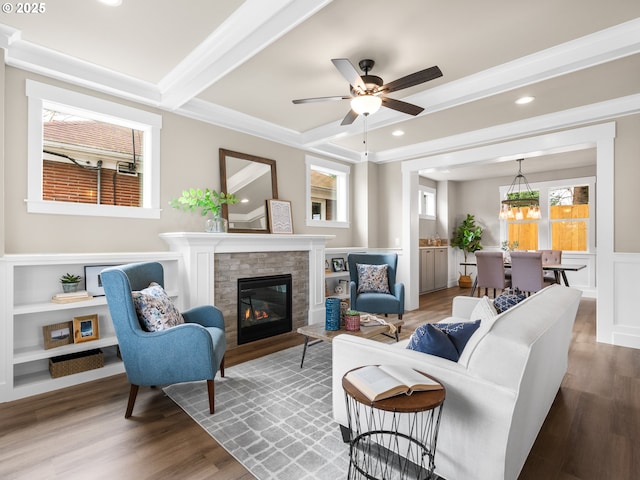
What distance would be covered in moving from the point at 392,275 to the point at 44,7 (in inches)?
168

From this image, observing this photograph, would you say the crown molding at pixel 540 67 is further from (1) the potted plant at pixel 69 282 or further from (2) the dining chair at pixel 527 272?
(1) the potted plant at pixel 69 282

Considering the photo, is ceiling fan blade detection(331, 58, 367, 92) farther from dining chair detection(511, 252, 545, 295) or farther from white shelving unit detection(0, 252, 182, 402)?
dining chair detection(511, 252, 545, 295)

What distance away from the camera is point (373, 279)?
15.3 feet

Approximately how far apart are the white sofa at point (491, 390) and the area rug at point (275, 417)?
2.02ft

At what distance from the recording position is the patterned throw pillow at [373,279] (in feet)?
15.1

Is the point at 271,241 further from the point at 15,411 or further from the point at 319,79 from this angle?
the point at 15,411

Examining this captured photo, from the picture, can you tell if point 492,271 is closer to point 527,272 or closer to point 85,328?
point 527,272

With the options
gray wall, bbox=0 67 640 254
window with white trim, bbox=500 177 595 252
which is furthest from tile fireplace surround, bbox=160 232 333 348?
window with white trim, bbox=500 177 595 252

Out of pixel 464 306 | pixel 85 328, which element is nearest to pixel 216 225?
pixel 85 328

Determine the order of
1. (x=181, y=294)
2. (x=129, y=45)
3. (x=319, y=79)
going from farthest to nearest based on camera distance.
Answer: (x=181, y=294) → (x=319, y=79) → (x=129, y=45)

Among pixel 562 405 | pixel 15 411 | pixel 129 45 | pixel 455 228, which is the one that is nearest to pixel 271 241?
pixel 129 45

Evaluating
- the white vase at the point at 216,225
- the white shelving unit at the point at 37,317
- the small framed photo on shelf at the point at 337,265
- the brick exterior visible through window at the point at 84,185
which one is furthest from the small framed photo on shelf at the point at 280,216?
the white shelving unit at the point at 37,317

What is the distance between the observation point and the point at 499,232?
8133 millimetres

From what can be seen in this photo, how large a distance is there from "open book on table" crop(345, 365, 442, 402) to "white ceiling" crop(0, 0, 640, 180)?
203cm
